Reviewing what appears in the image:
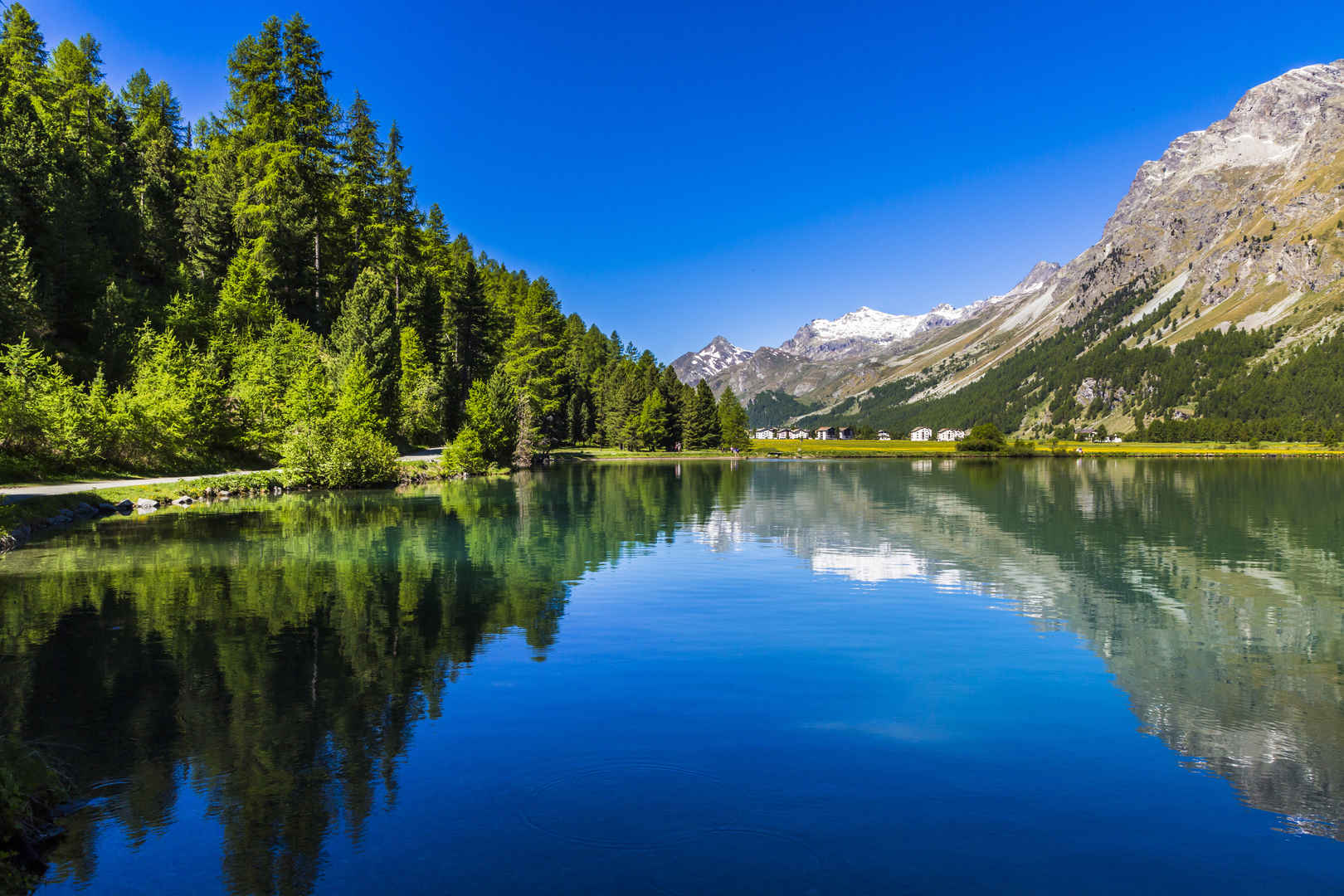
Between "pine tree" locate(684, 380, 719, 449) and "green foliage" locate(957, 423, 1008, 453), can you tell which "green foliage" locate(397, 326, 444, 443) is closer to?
"pine tree" locate(684, 380, 719, 449)

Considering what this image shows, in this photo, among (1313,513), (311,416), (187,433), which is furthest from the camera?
(311,416)

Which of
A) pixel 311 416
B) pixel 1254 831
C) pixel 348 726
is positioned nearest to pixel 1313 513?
pixel 1254 831

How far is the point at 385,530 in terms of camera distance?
32.8 meters

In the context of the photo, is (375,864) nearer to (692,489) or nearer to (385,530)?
(385,530)

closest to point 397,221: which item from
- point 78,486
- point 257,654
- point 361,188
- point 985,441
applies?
point 361,188

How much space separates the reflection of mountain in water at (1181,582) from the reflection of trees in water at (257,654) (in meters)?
10.9

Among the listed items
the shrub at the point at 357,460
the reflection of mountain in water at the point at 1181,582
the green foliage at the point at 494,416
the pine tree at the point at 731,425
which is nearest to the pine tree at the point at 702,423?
the pine tree at the point at 731,425

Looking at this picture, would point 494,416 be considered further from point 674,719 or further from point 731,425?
point 731,425

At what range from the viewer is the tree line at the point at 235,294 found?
4781 centimetres

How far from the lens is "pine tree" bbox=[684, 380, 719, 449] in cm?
15150

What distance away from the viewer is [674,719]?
11836 mm

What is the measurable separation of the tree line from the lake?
27.1m

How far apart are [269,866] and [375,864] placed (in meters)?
1.00

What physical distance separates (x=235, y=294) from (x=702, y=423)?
323 feet
